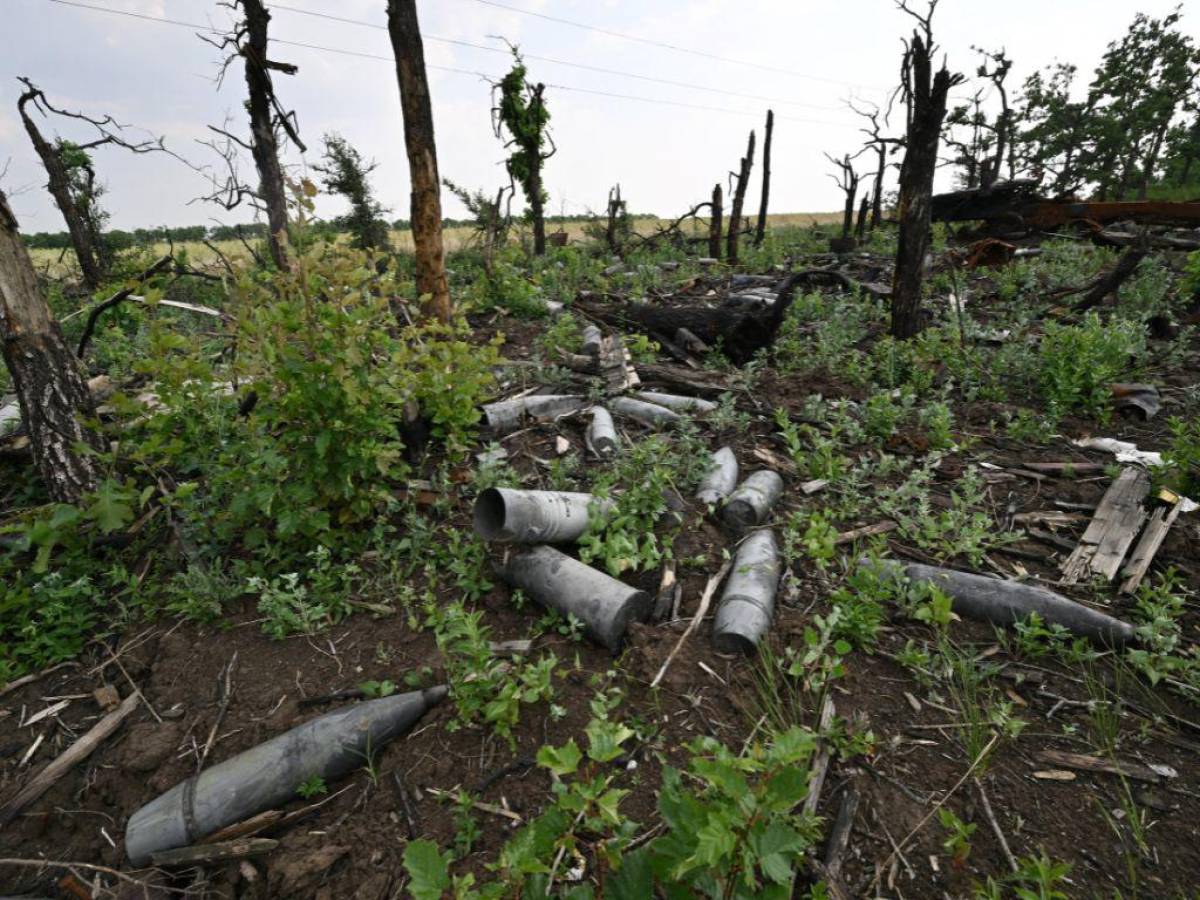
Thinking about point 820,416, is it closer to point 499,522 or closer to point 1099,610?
point 1099,610

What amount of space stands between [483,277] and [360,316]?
23.9 ft

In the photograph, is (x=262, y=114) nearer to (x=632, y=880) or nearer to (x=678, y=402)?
(x=678, y=402)

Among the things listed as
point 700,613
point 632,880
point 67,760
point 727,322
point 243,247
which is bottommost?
point 67,760

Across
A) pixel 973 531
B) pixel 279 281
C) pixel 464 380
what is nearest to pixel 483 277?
pixel 464 380

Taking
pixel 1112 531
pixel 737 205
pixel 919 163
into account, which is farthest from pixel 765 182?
pixel 1112 531

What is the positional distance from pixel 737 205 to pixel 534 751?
58.2 ft

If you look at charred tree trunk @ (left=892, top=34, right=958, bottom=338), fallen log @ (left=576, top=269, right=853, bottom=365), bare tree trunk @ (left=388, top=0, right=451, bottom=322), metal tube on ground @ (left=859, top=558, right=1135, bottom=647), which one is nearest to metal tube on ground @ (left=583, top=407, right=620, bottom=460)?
metal tube on ground @ (left=859, top=558, right=1135, bottom=647)

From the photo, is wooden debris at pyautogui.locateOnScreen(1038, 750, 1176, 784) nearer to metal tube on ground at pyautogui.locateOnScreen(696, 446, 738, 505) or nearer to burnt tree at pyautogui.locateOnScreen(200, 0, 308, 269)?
metal tube on ground at pyautogui.locateOnScreen(696, 446, 738, 505)

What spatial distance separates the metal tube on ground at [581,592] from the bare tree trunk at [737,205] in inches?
534

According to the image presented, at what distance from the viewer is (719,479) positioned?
3.99 metres

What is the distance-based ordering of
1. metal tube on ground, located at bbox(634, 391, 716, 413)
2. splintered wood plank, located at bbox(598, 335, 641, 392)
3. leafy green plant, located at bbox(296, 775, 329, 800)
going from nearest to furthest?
leafy green plant, located at bbox(296, 775, 329, 800)
metal tube on ground, located at bbox(634, 391, 716, 413)
splintered wood plank, located at bbox(598, 335, 641, 392)

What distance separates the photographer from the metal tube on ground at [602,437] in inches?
176

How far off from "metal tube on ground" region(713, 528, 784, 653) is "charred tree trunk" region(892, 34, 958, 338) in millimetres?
4972

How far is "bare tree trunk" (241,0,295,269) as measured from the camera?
31.5 ft
